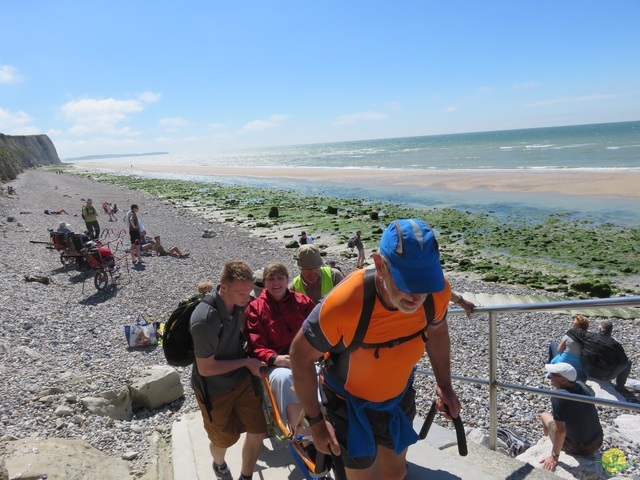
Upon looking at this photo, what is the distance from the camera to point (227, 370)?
9.79 feet

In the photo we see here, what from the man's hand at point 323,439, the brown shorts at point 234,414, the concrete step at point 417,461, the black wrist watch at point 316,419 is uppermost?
the black wrist watch at point 316,419

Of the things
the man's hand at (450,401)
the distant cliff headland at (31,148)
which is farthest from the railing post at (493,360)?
the distant cliff headland at (31,148)

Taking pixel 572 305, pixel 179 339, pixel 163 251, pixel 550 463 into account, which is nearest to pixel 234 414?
pixel 179 339

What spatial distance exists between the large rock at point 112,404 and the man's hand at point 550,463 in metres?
4.44

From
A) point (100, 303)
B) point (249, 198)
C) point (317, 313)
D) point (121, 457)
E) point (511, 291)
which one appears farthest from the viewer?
point (249, 198)

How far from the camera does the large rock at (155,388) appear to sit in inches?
216

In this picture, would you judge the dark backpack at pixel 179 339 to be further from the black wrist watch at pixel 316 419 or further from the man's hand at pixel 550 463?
the man's hand at pixel 550 463

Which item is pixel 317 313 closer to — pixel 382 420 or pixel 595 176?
pixel 382 420

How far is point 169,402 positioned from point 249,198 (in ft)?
115

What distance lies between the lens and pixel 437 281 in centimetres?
189

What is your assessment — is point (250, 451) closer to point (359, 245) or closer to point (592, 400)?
point (592, 400)

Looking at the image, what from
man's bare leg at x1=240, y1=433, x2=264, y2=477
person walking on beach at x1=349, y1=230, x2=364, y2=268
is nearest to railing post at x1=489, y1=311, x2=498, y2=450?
man's bare leg at x1=240, y1=433, x2=264, y2=477

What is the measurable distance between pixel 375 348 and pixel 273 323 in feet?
4.06

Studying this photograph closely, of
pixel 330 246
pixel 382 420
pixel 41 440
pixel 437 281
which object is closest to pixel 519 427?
pixel 382 420
